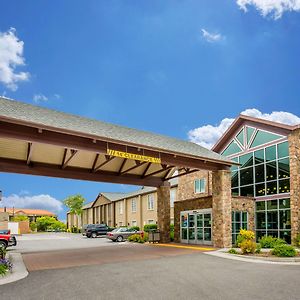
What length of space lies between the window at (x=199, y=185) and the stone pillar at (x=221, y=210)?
824 cm

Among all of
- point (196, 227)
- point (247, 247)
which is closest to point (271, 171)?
point (196, 227)

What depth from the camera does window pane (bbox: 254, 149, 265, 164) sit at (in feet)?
81.7

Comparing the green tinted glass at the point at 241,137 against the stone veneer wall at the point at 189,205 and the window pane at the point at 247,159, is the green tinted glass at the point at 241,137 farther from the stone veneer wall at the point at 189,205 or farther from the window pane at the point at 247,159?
the stone veneer wall at the point at 189,205

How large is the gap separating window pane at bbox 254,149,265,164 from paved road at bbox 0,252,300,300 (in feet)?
40.1

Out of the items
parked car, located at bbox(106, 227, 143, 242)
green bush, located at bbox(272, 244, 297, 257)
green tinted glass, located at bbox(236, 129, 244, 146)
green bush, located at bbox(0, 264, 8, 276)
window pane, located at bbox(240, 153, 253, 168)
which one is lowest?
parked car, located at bbox(106, 227, 143, 242)

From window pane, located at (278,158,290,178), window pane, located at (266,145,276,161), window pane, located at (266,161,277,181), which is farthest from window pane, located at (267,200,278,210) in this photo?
window pane, located at (266,145,276,161)

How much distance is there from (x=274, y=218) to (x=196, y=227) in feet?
17.9

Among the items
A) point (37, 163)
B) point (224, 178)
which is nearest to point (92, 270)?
point (37, 163)

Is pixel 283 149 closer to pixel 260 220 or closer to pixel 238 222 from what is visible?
pixel 260 220

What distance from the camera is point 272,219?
77.6ft

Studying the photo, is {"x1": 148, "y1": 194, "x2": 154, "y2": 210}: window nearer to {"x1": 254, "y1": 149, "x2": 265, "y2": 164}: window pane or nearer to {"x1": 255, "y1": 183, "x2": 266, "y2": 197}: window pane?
{"x1": 255, "y1": 183, "x2": 266, "y2": 197}: window pane

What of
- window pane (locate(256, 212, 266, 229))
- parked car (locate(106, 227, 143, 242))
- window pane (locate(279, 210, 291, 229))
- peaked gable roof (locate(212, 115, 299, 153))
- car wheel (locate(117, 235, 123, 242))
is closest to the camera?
window pane (locate(279, 210, 291, 229))

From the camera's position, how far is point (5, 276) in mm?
11422

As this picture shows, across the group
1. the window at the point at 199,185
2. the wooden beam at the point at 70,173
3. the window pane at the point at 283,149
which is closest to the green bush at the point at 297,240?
the window pane at the point at 283,149
